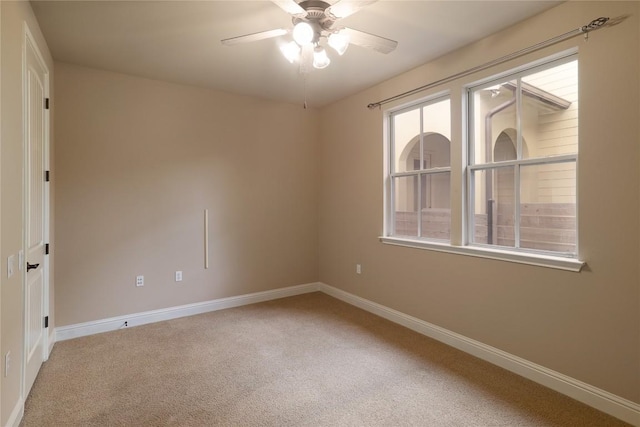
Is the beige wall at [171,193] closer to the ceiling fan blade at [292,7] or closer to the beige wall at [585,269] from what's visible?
the beige wall at [585,269]

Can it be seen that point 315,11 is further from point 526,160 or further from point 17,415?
point 17,415

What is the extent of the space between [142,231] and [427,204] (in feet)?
10.1

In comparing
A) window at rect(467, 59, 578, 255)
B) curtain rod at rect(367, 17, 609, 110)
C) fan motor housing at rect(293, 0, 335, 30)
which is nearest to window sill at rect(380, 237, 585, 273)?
window at rect(467, 59, 578, 255)

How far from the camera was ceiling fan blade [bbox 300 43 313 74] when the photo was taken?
2120mm

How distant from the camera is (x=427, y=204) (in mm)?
3459

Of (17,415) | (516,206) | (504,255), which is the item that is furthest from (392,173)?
(17,415)

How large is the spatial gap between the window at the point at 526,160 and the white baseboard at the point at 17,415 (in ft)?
11.3

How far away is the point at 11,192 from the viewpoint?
1931 millimetres

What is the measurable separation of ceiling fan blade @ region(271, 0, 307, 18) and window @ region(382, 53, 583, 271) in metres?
1.71

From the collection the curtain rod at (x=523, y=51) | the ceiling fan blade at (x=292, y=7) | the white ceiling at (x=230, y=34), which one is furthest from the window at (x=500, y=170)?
the ceiling fan blade at (x=292, y=7)

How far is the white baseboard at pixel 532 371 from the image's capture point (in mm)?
2031

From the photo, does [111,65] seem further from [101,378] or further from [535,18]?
[535,18]

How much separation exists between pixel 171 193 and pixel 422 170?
110 inches

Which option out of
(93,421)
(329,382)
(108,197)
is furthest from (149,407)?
(108,197)
